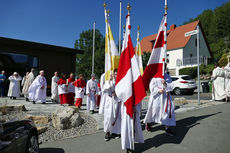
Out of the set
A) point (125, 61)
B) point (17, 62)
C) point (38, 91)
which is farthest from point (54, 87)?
point (125, 61)

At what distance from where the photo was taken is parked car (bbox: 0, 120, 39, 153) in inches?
94.4

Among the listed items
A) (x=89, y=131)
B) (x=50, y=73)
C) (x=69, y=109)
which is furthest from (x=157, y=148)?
(x=50, y=73)

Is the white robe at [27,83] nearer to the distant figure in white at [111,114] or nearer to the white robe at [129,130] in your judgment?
the distant figure in white at [111,114]

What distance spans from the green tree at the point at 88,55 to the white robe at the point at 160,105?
39.4 metres

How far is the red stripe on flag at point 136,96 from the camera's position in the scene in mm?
3471

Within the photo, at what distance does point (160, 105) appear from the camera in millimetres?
4762

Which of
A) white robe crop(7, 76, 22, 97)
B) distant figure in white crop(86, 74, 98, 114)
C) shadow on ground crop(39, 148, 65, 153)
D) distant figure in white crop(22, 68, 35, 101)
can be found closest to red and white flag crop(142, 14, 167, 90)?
shadow on ground crop(39, 148, 65, 153)

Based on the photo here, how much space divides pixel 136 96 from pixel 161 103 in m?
1.46

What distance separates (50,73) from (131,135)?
14327 mm

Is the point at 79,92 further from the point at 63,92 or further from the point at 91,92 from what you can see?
the point at 63,92

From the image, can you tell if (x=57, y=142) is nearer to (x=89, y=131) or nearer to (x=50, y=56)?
(x=89, y=131)

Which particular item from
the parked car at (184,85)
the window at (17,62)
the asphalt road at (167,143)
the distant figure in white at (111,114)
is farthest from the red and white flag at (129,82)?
the window at (17,62)

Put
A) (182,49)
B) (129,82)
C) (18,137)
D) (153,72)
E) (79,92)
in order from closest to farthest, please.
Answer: (18,137) → (129,82) → (153,72) → (79,92) → (182,49)

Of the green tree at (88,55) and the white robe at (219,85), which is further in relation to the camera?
the green tree at (88,55)
